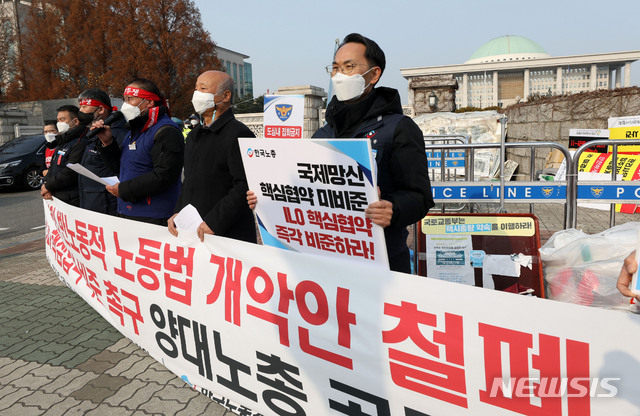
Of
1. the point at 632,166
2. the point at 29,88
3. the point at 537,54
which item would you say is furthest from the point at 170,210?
the point at 537,54

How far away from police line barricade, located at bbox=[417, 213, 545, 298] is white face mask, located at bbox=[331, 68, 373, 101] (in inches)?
86.8

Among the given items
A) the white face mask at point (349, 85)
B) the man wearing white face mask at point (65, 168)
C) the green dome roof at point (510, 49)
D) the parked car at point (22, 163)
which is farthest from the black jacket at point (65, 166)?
the green dome roof at point (510, 49)

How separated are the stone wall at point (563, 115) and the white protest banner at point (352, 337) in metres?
9.89

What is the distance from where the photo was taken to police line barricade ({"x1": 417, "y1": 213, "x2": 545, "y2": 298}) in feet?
13.3

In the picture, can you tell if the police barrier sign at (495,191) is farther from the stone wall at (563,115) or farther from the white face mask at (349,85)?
the stone wall at (563,115)

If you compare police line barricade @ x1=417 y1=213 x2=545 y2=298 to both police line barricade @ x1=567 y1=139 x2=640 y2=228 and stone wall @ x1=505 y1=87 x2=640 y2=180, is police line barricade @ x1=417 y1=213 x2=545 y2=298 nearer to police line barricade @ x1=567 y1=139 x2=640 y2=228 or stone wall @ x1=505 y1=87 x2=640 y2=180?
police line barricade @ x1=567 y1=139 x2=640 y2=228

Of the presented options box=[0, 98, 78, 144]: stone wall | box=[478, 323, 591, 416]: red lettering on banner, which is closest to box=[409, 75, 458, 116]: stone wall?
box=[478, 323, 591, 416]: red lettering on banner

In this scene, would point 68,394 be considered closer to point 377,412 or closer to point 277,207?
point 277,207

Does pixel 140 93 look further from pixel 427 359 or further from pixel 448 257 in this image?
pixel 427 359

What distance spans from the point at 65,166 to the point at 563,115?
35.6 feet

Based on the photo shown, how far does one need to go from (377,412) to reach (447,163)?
7.73m

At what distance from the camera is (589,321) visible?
1.57 metres

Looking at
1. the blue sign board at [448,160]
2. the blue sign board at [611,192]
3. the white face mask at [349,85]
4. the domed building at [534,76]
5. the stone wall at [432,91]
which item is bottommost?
the blue sign board at [611,192]

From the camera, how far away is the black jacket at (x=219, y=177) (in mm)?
2963
